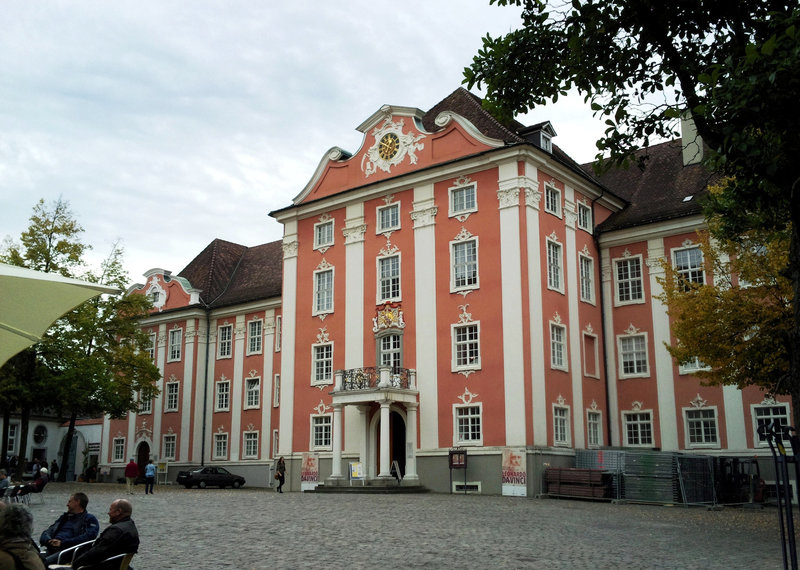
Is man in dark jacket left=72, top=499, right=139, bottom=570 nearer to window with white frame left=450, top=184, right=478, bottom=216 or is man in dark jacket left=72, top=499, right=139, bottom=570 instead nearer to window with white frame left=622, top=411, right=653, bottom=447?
window with white frame left=450, top=184, right=478, bottom=216

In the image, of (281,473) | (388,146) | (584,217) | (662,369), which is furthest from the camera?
(388,146)

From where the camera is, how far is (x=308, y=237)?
36750 millimetres

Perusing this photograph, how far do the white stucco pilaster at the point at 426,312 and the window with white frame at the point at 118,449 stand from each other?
966 inches

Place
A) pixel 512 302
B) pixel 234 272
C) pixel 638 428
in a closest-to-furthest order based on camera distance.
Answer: pixel 512 302 < pixel 638 428 < pixel 234 272

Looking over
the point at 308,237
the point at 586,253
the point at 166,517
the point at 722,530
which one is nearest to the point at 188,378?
the point at 308,237

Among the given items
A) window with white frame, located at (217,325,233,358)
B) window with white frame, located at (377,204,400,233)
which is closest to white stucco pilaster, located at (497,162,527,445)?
window with white frame, located at (377,204,400,233)

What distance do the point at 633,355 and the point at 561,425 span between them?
4.79 metres

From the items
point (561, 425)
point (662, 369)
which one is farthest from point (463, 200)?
point (662, 369)

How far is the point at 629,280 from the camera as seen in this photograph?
33.1 meters

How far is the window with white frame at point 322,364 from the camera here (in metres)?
34.5

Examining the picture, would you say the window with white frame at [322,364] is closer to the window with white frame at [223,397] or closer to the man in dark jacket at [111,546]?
the window with white frame at [223,397]

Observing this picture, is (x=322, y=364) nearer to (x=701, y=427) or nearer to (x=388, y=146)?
(x=388, y=146)

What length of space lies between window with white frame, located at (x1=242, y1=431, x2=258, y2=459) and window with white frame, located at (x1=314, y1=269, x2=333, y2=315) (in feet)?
35.6

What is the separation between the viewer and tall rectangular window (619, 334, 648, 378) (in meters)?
32.2
